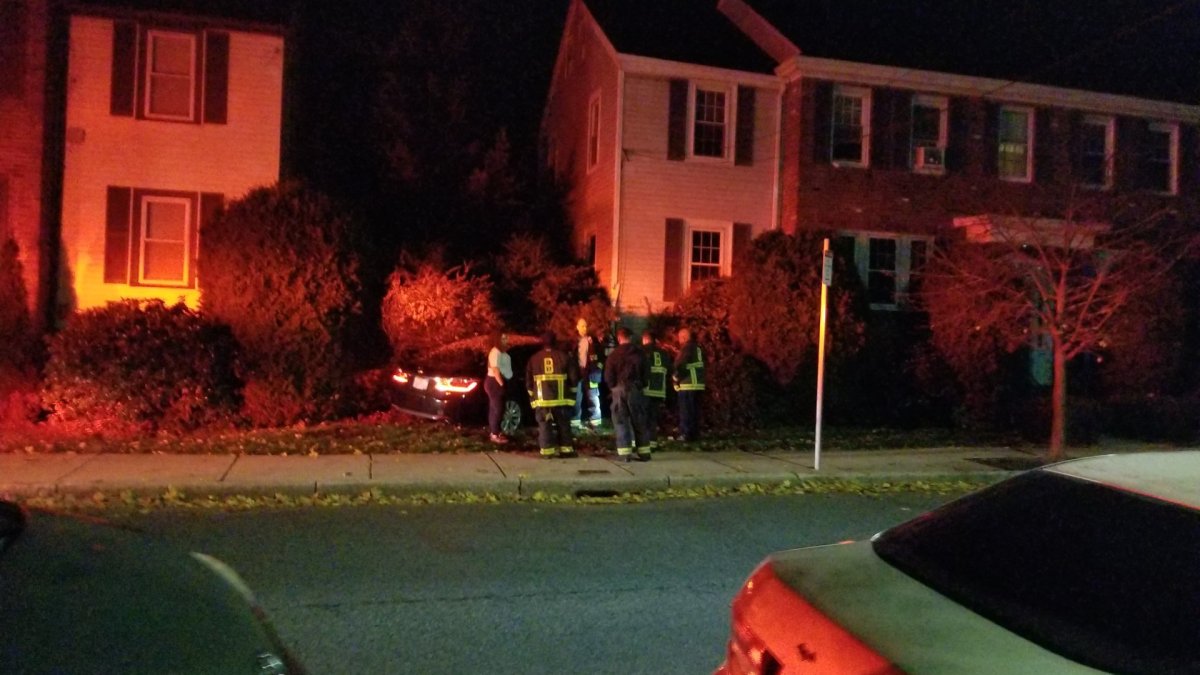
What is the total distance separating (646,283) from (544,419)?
7.31 m

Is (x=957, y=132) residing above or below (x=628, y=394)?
above

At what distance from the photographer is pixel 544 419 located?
11992 mm

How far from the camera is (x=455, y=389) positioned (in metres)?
13.4

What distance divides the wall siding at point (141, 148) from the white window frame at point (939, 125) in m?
11.9

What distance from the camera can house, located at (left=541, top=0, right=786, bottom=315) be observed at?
734 inches

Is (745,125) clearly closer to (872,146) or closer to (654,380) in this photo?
(872,146)

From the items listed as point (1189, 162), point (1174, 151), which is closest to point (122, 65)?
point (1174, 151)

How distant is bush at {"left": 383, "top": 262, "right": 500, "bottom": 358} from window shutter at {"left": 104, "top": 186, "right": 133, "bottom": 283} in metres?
4.40

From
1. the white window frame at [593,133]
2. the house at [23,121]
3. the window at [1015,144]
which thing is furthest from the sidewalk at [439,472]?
the white window frame at [593,133]

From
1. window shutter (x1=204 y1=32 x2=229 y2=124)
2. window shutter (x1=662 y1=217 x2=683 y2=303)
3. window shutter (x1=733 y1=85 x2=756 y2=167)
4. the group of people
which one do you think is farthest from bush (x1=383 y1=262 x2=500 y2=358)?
window shutter (x1=733 y1=85 x2=756 y2=167)

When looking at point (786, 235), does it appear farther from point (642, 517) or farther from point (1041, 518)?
point (1041, 518)

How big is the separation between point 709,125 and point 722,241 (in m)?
2.25

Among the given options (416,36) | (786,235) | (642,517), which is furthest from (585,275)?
(642,517)

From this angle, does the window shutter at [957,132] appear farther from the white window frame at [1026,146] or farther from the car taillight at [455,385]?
the car taillight at [455,385]
